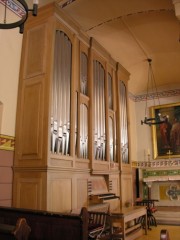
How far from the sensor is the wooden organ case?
4.59 m

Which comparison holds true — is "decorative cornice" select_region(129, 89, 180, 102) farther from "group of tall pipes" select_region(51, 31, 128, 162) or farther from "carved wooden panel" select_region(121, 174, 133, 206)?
"carved wooden panel" select_region(121, 174, 133, 206)

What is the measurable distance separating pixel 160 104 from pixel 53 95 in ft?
21.3

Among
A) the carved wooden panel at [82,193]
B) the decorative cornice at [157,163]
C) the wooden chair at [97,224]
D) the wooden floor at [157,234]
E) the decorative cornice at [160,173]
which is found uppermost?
the decorative cornice at [157,163]

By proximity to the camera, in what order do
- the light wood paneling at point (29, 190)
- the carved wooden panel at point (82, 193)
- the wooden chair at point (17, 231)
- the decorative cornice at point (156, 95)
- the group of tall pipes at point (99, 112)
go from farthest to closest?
the decorative cornice at point (156, 95) → the group of tall pipes at point (99, 112) → the carved wooden panel at point (82, 193) → the light wood paneling at point (29, 190) → the wooden chair at point (17, 231)

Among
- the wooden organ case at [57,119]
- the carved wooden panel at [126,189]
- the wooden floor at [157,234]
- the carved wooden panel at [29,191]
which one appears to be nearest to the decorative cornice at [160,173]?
the wooden floor at [157,234]

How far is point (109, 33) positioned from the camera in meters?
7.11

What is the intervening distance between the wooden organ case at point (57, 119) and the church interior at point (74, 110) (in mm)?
19

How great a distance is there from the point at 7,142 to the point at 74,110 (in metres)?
1.40

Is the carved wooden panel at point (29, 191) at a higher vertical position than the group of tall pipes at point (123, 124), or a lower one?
lower

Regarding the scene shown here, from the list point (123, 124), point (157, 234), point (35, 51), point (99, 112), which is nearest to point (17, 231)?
point (35, 51)

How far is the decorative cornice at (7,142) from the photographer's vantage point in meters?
4.62

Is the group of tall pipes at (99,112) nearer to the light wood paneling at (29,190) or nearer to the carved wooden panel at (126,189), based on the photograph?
the carved wooden panel at (126,189)

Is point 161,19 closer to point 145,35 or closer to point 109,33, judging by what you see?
point 145,35

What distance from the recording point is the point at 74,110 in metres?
5.40
